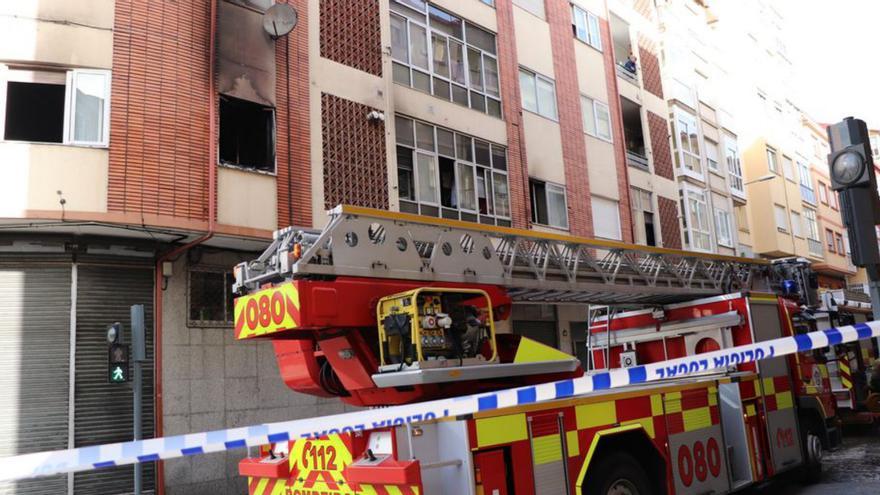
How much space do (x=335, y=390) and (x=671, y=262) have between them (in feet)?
16.4

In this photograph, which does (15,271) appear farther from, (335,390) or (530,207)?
(530,207)

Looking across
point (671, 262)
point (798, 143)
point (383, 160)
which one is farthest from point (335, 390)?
point (798, 143)

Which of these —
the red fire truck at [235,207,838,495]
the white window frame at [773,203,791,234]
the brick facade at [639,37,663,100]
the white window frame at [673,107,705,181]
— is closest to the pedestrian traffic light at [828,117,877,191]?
the red fire truck at [235,207,838,495]

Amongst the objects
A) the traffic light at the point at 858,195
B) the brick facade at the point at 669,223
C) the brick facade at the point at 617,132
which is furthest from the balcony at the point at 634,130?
the traffic light at the point at 858,195

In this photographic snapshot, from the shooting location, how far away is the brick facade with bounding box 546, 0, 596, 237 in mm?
18422

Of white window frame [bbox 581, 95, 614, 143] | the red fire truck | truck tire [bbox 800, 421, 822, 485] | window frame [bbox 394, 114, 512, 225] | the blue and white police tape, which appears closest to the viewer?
the blue and white police tape

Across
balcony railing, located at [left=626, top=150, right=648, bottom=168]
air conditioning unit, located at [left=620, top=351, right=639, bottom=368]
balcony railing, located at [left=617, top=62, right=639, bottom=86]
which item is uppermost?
balcony railing, located at [left=617, top=62, right=639, bottom=86]

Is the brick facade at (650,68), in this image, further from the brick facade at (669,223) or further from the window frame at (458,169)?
the window frame at (458,169)

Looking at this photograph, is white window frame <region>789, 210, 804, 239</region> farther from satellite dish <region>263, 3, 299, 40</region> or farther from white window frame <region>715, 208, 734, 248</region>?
satellite dish <region>263, 3, 299, 40</region>

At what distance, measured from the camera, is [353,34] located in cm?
1362

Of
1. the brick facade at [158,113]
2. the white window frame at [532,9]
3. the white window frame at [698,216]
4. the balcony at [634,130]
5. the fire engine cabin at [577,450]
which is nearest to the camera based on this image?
the fire engine cabin at [577,450]

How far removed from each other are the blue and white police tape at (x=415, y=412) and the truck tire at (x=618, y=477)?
139 cm

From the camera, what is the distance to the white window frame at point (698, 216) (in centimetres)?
2378

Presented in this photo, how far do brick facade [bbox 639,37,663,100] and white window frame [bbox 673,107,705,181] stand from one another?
122 centimetres
